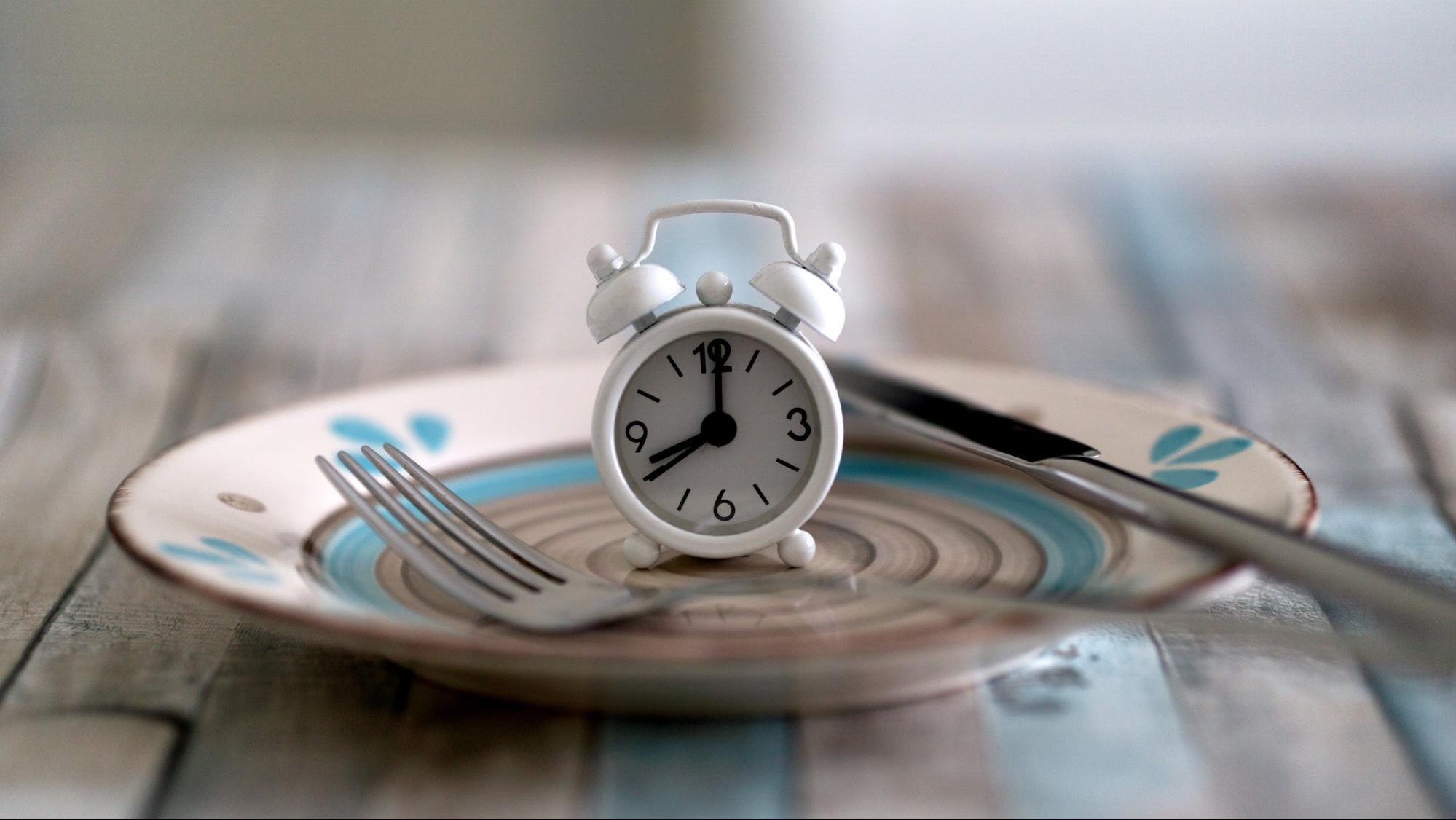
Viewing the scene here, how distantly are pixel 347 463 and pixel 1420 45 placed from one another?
4037mm

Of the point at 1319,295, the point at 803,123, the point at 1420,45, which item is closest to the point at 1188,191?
the point at 1319,295

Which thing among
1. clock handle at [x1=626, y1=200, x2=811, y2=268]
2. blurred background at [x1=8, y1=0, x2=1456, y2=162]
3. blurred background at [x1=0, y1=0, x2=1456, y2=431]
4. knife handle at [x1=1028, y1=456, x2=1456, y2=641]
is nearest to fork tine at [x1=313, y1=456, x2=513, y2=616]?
clock handle at [x1=626, y1=200, x2=811, y2=268]

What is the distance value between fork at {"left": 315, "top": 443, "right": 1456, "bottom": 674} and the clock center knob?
0.10 metres

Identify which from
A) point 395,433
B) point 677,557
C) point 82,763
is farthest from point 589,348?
point 82,763

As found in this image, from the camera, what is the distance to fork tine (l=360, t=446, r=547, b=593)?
0.82 metres

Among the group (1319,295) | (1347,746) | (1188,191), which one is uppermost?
(1188,191)

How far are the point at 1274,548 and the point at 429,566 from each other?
48 centimetres

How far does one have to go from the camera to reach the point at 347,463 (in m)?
0.90

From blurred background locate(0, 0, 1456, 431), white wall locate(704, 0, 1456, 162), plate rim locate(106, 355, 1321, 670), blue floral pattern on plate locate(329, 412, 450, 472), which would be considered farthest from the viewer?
white wall locate(704, 0, 1456, 162)

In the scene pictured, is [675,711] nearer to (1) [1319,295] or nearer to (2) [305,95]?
(1) [1319,295]

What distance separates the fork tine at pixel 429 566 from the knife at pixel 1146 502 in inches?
15.7

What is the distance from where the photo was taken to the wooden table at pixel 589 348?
0.71 metres

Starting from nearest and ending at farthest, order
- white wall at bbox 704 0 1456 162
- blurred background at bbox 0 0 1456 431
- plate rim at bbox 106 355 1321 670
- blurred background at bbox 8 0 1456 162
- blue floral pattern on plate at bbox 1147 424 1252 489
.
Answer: plate rim at bbox 106 355 1321 670 < blue floral pattern on plate at bbox 1147 424 1252 489 < blurred background at bbox 0 0 1456 431 < blurred background at bbox 8 0 1456 162 < white wall at bbox 704 0 1456 162

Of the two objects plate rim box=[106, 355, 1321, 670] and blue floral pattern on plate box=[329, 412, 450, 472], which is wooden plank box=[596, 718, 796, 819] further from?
blue floral pattern on plate box=[329, 412, 450, 472]
